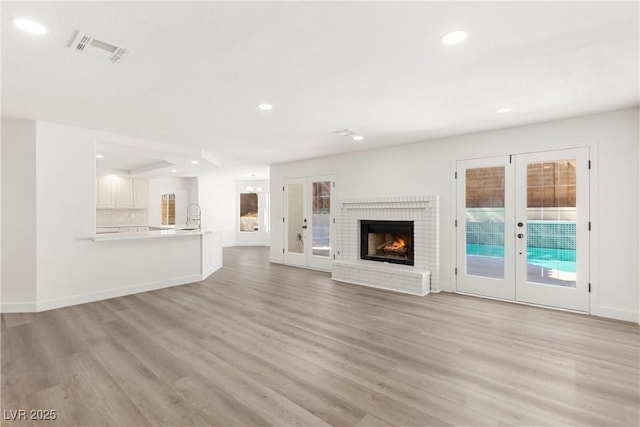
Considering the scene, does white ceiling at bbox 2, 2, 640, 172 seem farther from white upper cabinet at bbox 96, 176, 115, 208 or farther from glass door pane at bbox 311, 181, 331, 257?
white upper cabinet at bbox 96, 176, 115, 208

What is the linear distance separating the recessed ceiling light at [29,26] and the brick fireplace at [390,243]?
4.81 m

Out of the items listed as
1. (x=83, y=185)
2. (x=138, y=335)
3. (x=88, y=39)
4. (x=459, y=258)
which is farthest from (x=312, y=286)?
(x=88, y=39)

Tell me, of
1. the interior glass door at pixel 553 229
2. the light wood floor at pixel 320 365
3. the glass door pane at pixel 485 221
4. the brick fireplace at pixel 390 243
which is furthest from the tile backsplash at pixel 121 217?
the interior glass door at pixel 553 229

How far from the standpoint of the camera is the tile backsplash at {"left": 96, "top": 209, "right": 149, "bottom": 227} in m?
8.33

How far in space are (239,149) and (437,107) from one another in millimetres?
3741

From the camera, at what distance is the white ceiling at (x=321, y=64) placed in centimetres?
189

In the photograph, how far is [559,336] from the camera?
321cm

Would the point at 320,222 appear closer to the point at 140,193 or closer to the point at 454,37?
the point at 454,37

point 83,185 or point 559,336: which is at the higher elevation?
point 83,185

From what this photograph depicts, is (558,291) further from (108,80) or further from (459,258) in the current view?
(108,80)

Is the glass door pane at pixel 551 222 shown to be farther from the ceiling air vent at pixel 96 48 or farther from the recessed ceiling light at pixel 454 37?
the ceiling air vent at pixel 96 48

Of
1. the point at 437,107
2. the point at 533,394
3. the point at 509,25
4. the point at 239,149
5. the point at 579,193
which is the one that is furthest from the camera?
the point at 239,149

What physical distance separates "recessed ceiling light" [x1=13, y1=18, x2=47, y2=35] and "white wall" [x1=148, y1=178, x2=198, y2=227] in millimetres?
8438

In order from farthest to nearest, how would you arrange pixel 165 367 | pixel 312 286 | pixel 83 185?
pixel 312 286 → pixel 83 185 → pixel 165 367
